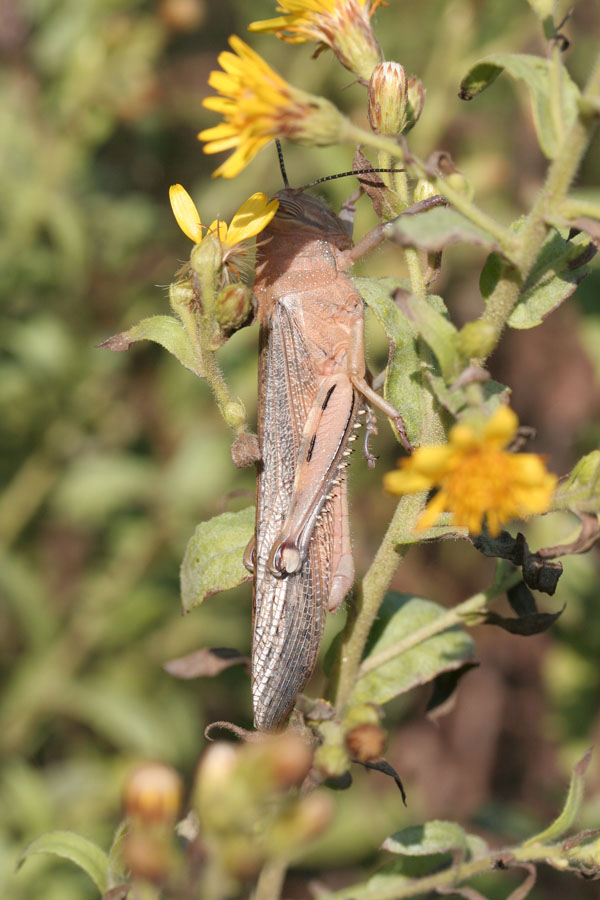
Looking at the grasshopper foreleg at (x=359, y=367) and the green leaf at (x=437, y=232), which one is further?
the grasshopper foreleg at (x=359, y=367)

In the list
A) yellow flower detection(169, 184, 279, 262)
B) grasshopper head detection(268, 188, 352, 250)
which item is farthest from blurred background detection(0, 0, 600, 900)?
yellow flower detection(169, 184, 279, 262)

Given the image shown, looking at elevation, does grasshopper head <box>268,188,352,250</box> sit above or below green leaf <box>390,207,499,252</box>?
below

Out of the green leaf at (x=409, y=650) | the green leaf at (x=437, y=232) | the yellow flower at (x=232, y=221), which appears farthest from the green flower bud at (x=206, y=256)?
Answer: the green leaf at (x=409, y=650)

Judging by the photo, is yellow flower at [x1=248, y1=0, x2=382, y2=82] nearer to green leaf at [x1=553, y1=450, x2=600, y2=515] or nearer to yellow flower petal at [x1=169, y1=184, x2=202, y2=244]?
yellow flower petal at [x1=169, y1=184, x2=202, y2=244]

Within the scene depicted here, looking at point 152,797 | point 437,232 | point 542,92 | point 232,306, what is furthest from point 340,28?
point 152,797

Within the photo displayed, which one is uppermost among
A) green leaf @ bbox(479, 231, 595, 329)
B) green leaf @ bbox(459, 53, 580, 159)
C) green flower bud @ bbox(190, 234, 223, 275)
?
green leaf @ bbox(459, 53, 580, 159)

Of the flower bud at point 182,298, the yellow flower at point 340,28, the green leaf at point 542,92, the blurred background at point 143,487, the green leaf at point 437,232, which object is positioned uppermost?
the yellow flower at point 340,28

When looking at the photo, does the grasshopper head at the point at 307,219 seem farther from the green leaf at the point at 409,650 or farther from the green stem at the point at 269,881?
the green stem at the point at 269,881

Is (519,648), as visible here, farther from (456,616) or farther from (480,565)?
(456,616)
